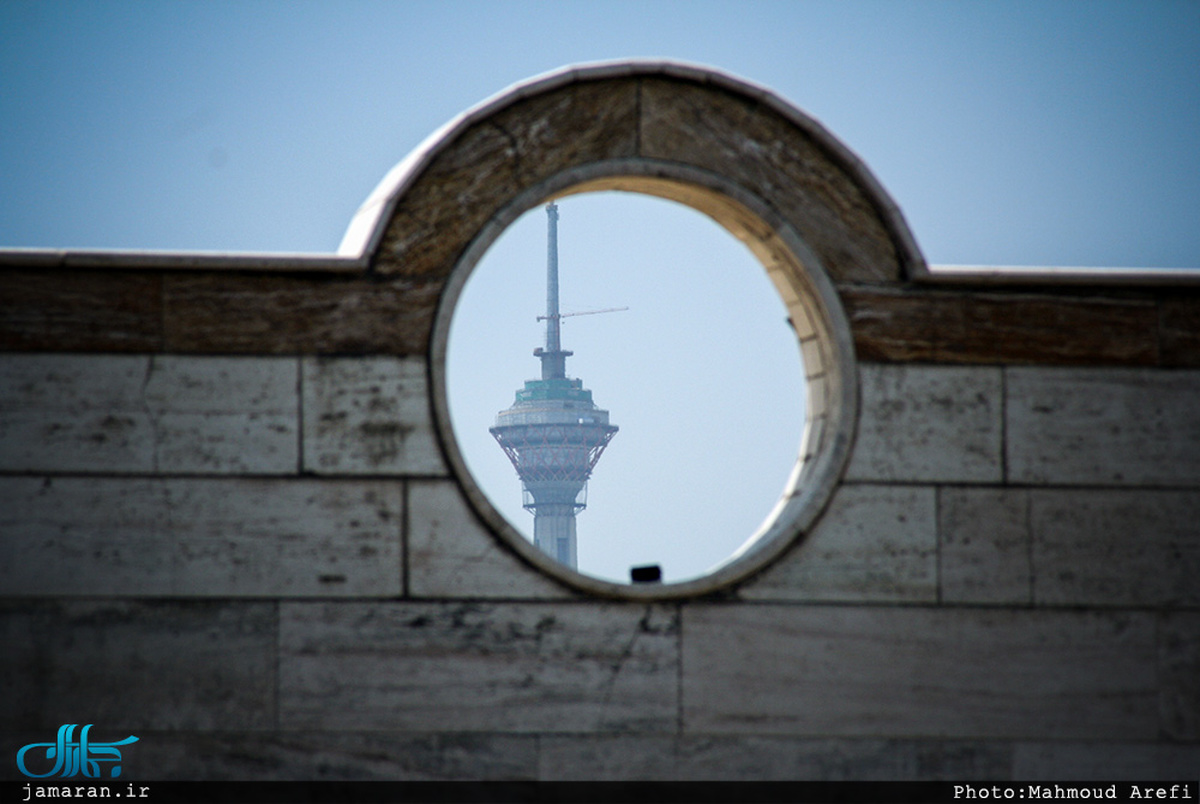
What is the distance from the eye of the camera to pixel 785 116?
312 inches

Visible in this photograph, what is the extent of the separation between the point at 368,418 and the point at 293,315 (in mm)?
679

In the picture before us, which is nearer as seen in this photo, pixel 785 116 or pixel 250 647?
pixel 250 647

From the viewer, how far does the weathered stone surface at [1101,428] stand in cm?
789

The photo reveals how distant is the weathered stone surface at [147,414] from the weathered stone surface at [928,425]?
3.09m

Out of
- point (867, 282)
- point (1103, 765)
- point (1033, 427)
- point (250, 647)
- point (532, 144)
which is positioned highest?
point (532, 144)

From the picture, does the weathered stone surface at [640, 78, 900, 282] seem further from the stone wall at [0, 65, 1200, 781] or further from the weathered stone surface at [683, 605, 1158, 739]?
the weathered stone surface at [683, 605, 1158, 739]

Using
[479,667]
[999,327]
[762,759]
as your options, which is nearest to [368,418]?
[479,667]

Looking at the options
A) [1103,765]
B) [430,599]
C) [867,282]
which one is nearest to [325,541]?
[430,599]

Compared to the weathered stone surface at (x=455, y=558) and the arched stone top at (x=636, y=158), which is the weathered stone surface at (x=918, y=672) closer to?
the weathered stone surface at (x=455, y=558)

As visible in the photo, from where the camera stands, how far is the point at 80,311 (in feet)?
24.7

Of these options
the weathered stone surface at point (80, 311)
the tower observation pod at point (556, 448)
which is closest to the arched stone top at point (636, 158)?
the weathered stone surface at point (80, 311)

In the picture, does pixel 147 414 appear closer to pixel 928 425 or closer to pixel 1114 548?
pixel 928 425

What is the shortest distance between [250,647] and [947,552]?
3742 mm

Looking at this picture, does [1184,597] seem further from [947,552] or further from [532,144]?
[532,144]
